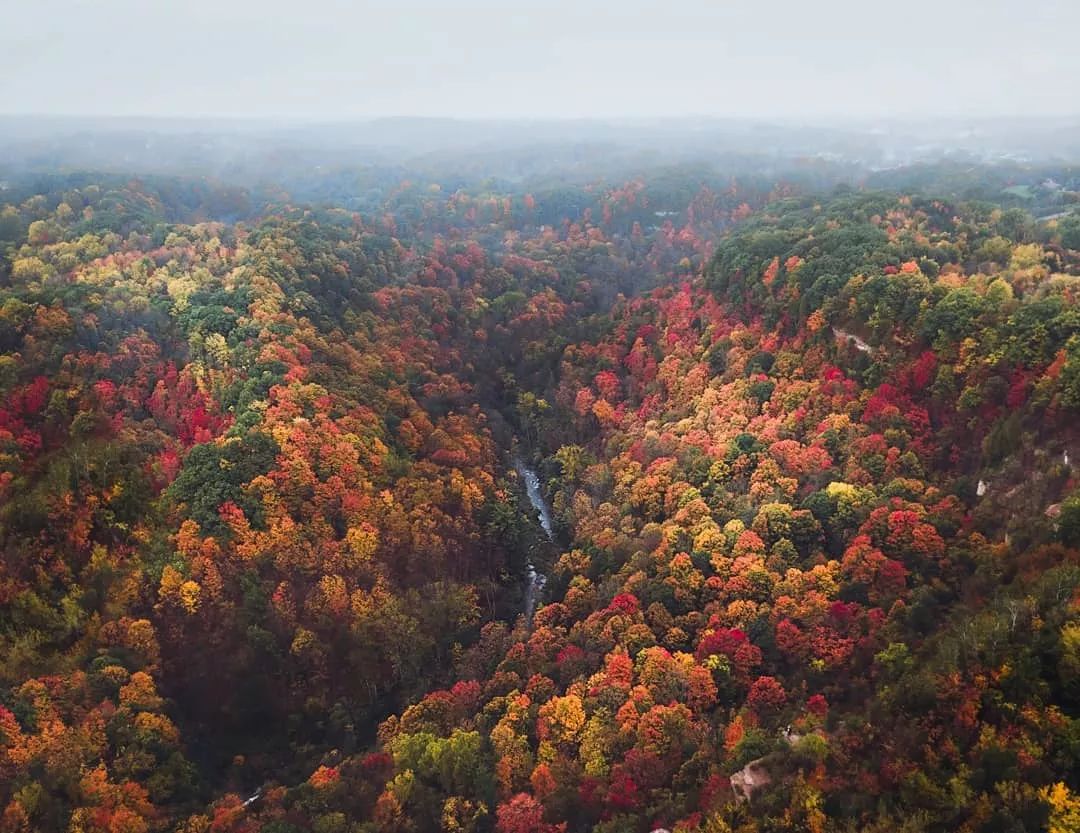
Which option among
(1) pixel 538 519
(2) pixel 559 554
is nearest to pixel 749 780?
(2) pixel 559 554

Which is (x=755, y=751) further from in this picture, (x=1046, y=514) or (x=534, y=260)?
(x=534, y=260)

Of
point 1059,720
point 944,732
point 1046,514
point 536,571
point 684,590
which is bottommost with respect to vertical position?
point 536,571

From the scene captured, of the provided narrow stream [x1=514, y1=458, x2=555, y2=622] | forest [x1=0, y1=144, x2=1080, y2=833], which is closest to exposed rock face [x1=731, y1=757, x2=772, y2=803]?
forest [x1=0, y1=144, x2=1080, y2=833]

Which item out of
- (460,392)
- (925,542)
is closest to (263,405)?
(460,392)

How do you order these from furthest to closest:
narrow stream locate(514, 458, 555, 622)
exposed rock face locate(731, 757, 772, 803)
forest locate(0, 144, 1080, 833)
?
narrow stream locate(514, 458, 555, 622) < forest locate(0, 144, 1080, 833) < exposed rock face locate(731, 757, 772, 803)

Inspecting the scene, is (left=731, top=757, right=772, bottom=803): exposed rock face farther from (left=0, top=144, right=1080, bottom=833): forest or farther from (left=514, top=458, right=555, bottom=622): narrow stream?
(left=514, top=458, right=555, bottom=622): narrow stream

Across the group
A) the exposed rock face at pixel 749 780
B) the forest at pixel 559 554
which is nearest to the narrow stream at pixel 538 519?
the forest at pixel 559 554

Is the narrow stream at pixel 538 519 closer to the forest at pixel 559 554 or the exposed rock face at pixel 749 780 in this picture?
the forest at pixel 559 554
